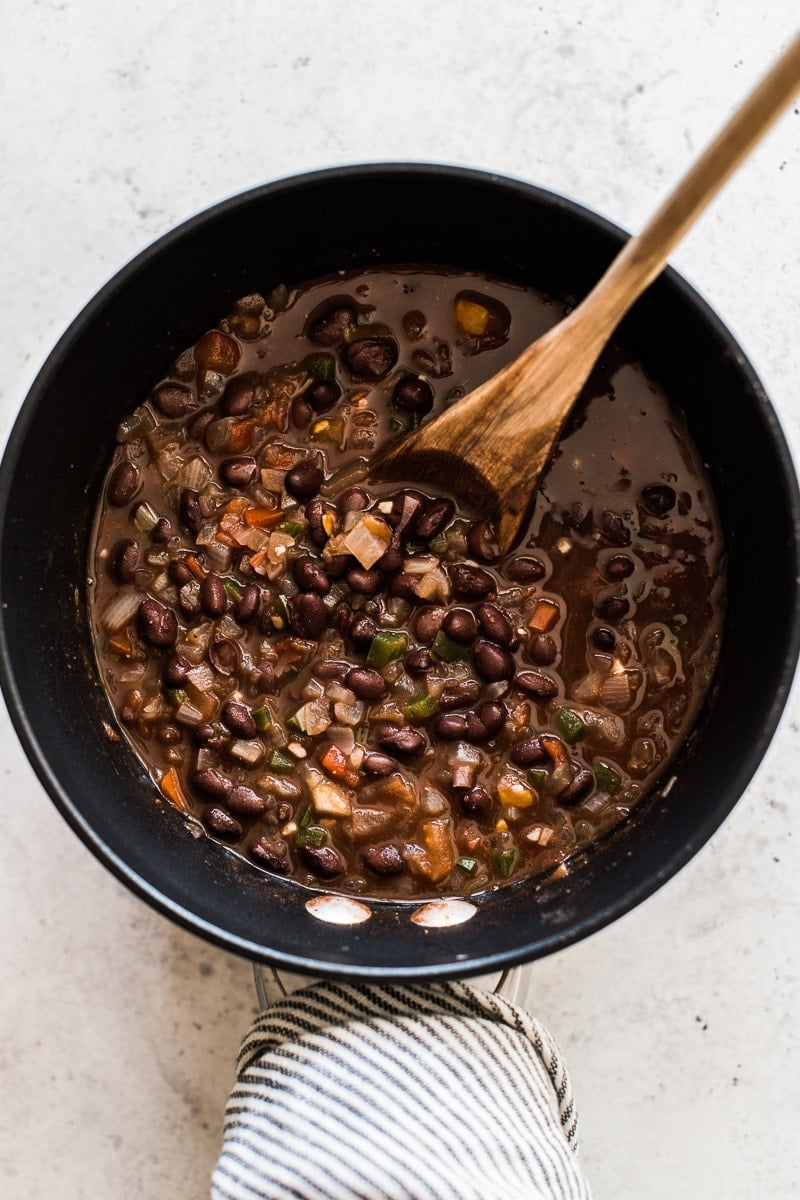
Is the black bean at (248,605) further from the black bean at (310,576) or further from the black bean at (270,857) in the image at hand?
the black bean at (270,857)

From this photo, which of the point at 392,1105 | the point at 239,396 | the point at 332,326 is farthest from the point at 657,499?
the point at 392,1105

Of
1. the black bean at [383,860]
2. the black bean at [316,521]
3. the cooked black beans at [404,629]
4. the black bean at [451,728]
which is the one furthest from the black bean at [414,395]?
the black bean at [383,860]

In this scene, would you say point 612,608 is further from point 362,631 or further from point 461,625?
point 362,631

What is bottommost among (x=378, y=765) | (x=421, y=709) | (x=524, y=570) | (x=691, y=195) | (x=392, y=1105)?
(x=392, y=1105)

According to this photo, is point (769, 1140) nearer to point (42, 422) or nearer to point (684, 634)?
point (684, 634)

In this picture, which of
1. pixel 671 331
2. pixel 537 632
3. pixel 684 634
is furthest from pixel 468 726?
pixel 671 331

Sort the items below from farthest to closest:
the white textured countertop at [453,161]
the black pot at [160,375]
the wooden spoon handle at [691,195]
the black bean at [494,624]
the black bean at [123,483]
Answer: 1. the white textured countertop at [453,161]
2. the black bean at [123,483]
3. the black bean at [494,624]
4. the black pot at [160,375]
5. the wooden spoon handle at [691,195]

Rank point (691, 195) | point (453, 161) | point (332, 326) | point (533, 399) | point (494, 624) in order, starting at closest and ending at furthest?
point (691, 195), point (533, 399), point (494, 624), point (332, 326), point (453, 161)
